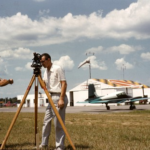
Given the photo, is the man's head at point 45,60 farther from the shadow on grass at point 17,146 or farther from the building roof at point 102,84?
the building roof at point 102,84

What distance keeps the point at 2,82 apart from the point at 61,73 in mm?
1089

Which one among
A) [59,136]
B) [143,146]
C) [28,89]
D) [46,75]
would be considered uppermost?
[46,75]

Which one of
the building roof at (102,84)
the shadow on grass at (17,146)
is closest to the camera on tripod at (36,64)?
the shadow on grass at (17,146)

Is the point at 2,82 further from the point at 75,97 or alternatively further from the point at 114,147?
the point at 75,97

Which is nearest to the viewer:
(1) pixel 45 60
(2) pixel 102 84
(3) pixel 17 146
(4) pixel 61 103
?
(4) pixel 61 103

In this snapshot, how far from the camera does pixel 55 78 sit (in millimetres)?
4629

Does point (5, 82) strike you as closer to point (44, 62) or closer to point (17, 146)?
point (44, 62)

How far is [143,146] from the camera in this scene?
500cm

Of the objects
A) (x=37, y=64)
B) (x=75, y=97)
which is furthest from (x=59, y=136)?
(x=75, y=97)

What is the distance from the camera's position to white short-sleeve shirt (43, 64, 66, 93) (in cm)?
457

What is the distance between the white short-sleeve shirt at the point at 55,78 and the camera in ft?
15.0

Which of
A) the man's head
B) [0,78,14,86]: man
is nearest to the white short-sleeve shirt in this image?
the man's head

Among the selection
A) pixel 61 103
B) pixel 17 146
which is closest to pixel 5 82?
pixel 61 103

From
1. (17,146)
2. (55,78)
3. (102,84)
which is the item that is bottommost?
(17,146)
